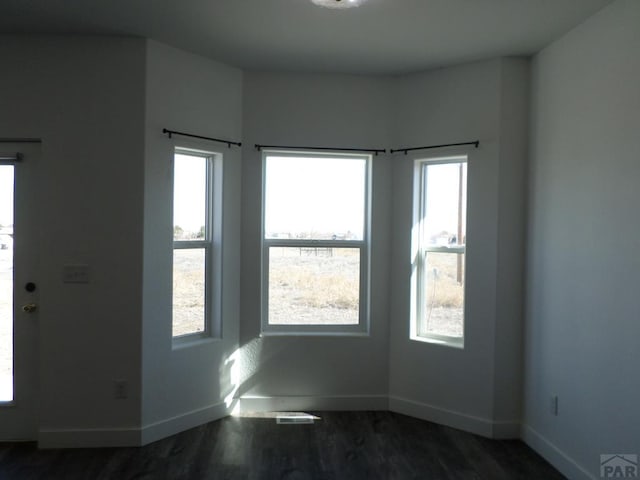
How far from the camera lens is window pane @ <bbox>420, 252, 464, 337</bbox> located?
3.85m

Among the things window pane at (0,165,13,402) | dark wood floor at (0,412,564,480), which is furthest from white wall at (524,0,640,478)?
window pane at (0,165,13,402)

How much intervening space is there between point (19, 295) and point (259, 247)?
171cm

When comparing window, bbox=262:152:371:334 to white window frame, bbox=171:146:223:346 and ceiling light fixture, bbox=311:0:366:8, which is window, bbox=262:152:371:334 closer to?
white window frame, bbox=171:146:223:346

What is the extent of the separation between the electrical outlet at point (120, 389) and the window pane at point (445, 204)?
8.15 ft

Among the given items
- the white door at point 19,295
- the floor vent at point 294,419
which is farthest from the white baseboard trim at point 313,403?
the white door at point 19,295

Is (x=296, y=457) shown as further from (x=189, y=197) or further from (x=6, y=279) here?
(x=6, y=279)

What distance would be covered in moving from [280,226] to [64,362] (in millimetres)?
1853

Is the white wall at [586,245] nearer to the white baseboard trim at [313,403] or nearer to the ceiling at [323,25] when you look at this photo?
the ceiling at [323,25]

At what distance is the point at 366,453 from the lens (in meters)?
3.28

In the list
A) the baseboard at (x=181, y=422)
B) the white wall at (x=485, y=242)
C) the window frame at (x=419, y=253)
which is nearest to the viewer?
the baseboard at (x=181, y=422)

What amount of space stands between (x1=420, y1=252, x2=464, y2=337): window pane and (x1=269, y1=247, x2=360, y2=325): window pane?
0.59 metres

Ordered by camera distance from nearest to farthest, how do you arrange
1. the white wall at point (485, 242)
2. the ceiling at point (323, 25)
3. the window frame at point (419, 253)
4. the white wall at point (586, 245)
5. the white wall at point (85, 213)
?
the white wall at point (586, 245), the ceiling at point (323, 25), the white wall at point (85, 213), the white wall at point (485, 242), the window frame at point (419, 253)

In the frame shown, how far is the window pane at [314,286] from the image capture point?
413 centimetres

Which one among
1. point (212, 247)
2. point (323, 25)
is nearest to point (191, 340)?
point (212, 247)
